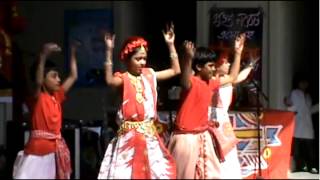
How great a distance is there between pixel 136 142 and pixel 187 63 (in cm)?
83

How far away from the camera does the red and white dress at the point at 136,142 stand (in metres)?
6.52

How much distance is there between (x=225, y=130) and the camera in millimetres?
7457

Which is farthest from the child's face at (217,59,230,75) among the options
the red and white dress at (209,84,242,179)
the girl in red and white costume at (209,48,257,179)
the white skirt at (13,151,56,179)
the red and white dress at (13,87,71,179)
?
the white skirt at (13,151,56,179)

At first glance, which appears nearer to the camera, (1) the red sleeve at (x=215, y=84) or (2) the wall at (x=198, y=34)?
(1) the red sleeve at (x=215, y=84)

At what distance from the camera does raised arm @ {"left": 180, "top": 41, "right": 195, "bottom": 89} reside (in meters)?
6.71

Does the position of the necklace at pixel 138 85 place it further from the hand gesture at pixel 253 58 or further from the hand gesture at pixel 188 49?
the hand gesture at pixel 253 58

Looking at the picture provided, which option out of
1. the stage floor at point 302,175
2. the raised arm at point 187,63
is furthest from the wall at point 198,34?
the raised arm at point 187,63

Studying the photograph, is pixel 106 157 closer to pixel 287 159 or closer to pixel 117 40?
pixel 287 159

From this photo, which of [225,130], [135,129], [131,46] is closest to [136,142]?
→ [135,129]

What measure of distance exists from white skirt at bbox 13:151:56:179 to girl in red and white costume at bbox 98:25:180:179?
1.51 feet

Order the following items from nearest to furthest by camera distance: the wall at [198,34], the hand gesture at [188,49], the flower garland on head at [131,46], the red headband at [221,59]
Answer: the flower garland on head at [131,46] → the hand gesture at [188,49] → the red headband at [221,59] → the wall at [198,34]

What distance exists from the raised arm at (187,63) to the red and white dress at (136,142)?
0.33 metres

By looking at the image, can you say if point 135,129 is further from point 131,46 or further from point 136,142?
point 131,46

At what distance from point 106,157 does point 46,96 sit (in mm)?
745
